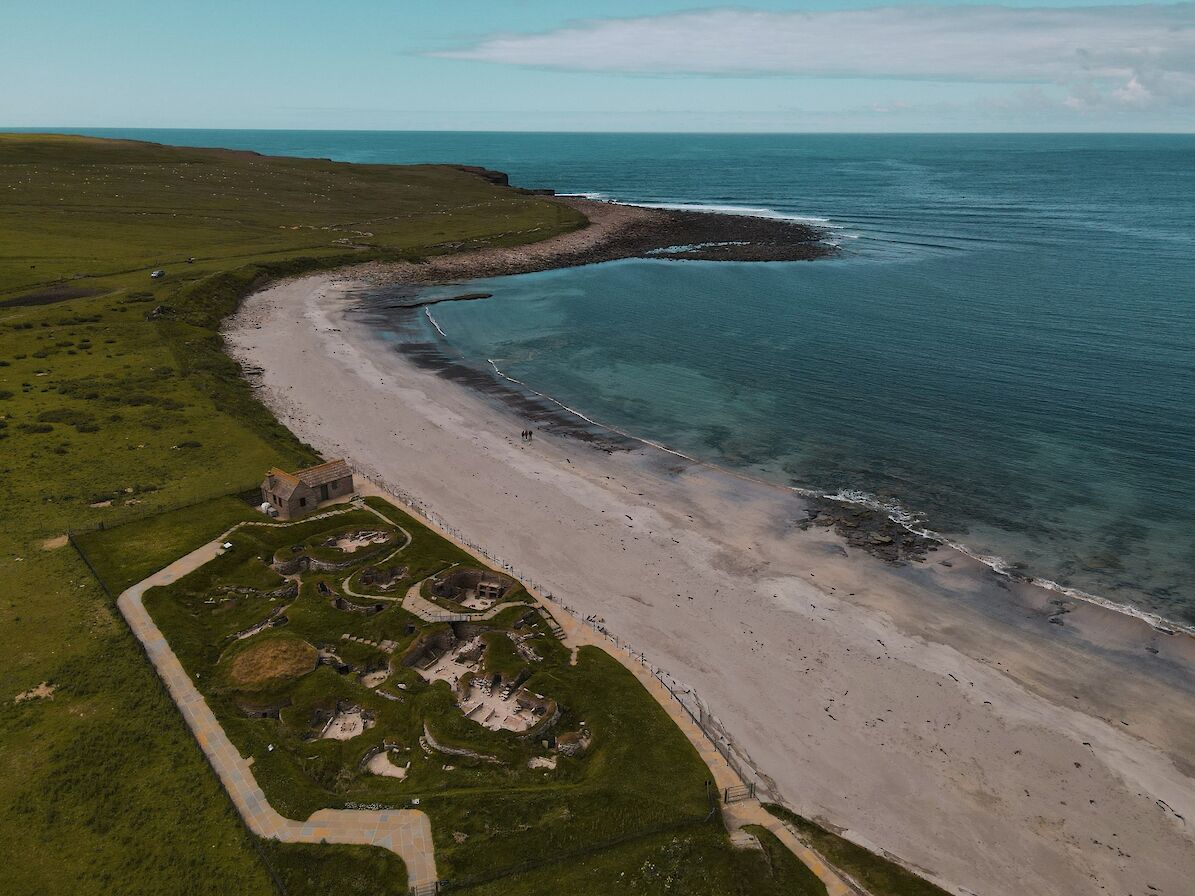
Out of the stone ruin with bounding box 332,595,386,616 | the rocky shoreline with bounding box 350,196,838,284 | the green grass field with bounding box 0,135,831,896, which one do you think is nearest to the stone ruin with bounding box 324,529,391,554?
the green grass field with bounding box 0,135,831,896

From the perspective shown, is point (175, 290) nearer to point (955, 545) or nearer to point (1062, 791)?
point (955, 545)

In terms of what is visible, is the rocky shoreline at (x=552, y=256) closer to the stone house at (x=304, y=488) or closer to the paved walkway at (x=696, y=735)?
the stone house at (x=304, y=488)

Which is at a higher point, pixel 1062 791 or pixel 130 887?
pixel 130 887

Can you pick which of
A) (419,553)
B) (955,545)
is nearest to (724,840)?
(419,553)

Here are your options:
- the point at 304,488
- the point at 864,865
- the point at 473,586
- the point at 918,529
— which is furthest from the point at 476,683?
the point at 918,529

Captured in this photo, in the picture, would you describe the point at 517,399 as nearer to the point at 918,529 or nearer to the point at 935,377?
the point at 918,529
